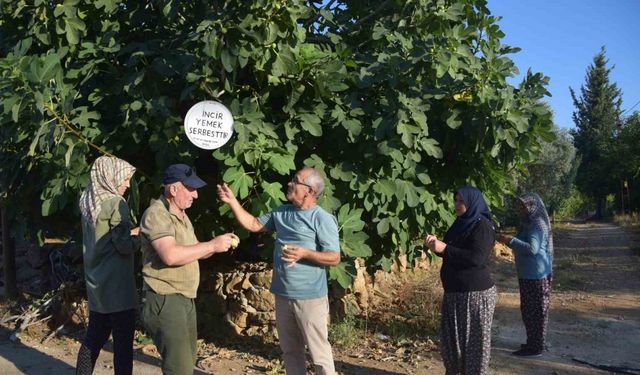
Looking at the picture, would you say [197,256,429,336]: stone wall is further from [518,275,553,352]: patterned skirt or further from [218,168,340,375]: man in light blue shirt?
[218,168,340,375]: man in light blue shirt

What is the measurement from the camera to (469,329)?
4.20 m

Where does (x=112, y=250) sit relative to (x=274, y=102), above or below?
below

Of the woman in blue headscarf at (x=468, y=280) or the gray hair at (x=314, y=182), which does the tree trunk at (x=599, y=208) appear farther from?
the gray hair at (x=314, y=182)

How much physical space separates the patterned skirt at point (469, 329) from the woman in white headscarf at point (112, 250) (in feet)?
7.26

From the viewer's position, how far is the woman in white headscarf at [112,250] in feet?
12.5

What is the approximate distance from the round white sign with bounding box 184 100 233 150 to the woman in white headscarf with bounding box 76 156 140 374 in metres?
0.54

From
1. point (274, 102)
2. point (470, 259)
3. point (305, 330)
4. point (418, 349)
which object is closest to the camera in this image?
point (305, 330)

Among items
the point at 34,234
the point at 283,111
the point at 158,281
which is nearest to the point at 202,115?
the point at 283,111

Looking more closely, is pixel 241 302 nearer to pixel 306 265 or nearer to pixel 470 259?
pixel 306 265

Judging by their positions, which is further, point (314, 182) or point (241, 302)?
Result: point (241, 302)

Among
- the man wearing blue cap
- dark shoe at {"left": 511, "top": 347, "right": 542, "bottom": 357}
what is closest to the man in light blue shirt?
the man wearing blue cap

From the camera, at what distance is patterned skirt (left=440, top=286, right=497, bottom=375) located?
4148 mm

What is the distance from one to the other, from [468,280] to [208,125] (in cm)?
213

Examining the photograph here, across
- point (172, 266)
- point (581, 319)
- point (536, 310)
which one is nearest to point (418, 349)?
point (536, 310)
